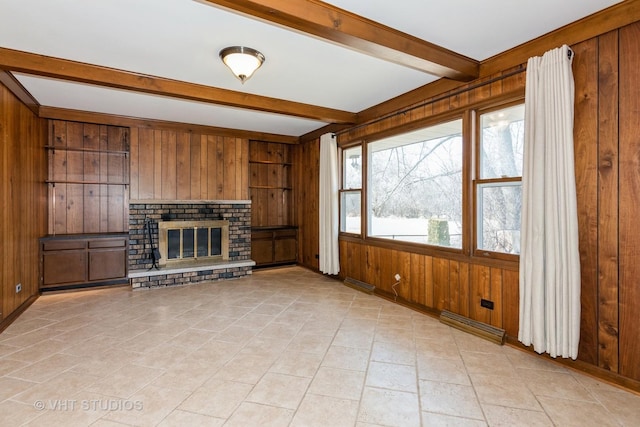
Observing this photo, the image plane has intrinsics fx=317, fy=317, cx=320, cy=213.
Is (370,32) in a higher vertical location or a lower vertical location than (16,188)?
higher

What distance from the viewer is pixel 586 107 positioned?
8.09ft

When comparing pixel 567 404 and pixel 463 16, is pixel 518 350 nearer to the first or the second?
pixel 567 404

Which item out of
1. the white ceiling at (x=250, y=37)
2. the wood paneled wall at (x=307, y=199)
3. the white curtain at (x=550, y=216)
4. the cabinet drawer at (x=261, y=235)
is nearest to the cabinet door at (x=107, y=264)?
the cabinet drawer at (x=261, y=235)

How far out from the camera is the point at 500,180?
307 centimetres

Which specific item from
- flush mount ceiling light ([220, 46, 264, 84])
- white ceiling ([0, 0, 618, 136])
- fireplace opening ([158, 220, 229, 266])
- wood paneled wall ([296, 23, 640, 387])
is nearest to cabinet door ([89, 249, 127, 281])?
fireplace opening ([158, 220, 229, 266])

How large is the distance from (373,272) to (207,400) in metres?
3.01

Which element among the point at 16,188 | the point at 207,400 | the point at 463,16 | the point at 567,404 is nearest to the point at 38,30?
the point at 16,188

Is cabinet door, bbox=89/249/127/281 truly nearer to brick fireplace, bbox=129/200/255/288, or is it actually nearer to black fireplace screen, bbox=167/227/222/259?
brick fireplace, bbox=129/200/255/288

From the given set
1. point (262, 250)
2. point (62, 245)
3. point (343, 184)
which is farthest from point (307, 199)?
point (62, 245)

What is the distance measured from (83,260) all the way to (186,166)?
2.11 m

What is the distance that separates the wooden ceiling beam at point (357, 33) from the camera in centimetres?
203

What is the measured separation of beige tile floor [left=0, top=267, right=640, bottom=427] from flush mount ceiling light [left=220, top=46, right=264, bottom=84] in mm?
2547

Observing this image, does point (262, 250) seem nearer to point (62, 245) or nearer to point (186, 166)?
point (186, 166)

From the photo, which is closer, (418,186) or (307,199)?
(418,186)
